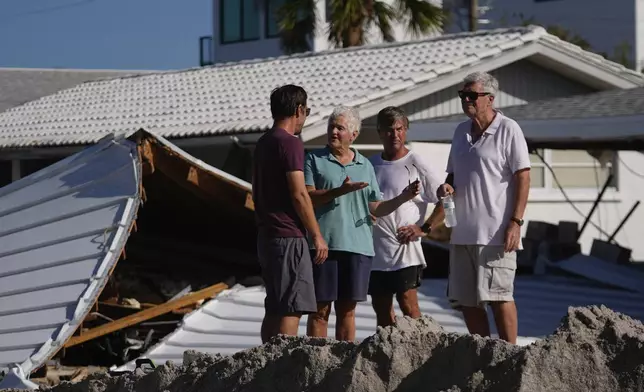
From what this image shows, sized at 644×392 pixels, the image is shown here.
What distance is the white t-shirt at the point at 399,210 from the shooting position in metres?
8.09

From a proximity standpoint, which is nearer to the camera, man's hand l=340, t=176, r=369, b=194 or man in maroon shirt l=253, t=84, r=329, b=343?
man in maroon shirt l=253, t=84, r=329, b=343

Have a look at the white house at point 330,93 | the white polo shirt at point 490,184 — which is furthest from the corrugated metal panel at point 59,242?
the white house at point 330,93

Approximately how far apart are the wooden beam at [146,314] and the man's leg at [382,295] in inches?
119

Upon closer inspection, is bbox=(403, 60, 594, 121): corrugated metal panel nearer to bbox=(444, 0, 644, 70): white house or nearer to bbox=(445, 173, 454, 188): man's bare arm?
bbox=(445, 173, 454, 188): man's bare arm

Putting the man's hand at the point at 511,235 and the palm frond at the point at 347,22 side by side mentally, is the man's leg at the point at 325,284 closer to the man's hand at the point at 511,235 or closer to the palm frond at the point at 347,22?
the man's hand at the point at 511,235

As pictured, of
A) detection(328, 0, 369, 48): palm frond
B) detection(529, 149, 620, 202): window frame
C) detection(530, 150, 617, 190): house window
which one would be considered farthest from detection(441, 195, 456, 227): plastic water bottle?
detection(328, 0, 369, 48): palm frond

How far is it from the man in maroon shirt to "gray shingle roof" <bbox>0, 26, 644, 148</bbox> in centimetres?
933

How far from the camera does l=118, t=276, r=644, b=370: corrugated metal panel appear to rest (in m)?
10.3

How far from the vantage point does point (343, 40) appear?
2723 centimetres

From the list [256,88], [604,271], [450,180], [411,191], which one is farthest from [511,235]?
[256,88]

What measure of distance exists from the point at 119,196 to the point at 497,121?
4732 millimetres

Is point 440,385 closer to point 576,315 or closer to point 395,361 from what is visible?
point 395,361

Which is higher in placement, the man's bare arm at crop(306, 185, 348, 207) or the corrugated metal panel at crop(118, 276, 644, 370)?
the man's bare arm at crop(306, 185, 348, 207)

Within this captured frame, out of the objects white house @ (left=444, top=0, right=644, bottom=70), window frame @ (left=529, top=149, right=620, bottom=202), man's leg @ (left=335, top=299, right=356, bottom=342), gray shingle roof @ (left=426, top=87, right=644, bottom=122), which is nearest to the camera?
man's leg @ (left=335, top=299, right=356, bottom=342)
